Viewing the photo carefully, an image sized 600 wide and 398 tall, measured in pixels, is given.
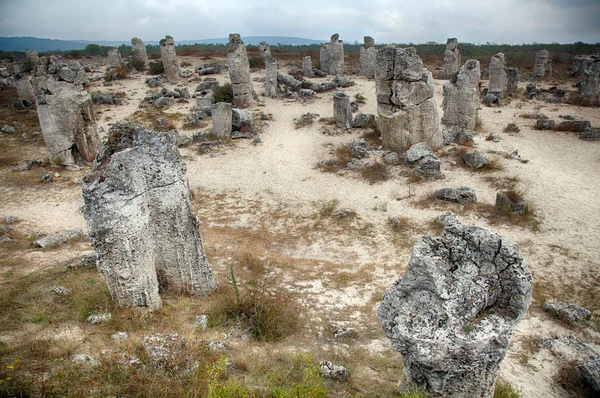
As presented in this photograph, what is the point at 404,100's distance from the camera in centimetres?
1391

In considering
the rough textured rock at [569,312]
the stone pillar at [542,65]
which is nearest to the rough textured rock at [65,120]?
the rough textured rock at [569,312]

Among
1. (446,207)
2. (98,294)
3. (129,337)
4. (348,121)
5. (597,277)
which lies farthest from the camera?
(348,121)

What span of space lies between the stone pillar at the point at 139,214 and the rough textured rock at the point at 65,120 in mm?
9397

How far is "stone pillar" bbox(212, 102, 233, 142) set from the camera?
54.5 feet

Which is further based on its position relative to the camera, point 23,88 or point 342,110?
point 23,88

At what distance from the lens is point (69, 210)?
11.3 meters

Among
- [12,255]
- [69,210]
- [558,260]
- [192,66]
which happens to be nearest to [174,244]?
[12,255]

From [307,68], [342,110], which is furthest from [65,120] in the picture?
[307,68]

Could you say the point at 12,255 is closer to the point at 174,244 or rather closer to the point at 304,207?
the point at 174,244

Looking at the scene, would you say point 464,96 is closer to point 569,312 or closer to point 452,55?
point 569,312

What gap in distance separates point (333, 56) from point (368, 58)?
99.6 inches

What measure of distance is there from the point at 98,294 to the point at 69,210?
643 centimetres

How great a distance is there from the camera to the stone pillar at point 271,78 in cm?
2302

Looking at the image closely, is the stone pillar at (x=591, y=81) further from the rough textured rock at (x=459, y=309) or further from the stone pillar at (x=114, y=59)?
the stone pillar at (x=114, y=59)
